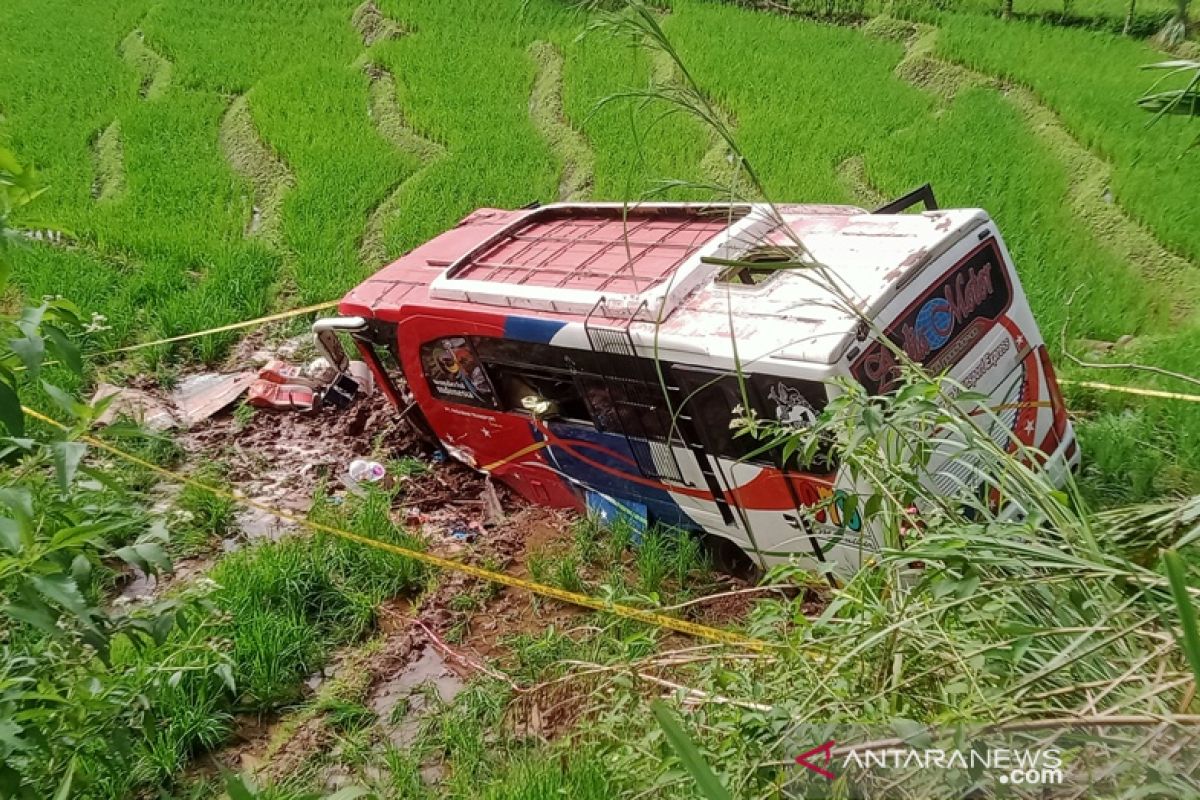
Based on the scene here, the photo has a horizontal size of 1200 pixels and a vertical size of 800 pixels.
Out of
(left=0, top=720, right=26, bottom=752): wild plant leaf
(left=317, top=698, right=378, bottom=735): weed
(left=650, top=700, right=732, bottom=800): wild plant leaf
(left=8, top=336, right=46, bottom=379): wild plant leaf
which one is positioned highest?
(left=8, top=336, right=46, bottom=379): wild plant leaf

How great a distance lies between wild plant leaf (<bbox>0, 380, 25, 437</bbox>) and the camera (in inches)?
70.4

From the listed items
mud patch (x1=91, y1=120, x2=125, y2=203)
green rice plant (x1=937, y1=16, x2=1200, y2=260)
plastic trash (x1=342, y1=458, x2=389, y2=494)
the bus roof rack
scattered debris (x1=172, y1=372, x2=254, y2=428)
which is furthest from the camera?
mud patch (x1=91, y1=120, x2=125, y2=203)

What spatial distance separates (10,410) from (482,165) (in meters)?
7.20

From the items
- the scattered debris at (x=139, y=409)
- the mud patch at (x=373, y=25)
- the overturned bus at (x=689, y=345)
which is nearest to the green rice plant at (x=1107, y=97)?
the overturned bus at (x=689, y=345)

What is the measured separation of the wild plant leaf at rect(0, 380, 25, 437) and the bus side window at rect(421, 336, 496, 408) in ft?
11.1

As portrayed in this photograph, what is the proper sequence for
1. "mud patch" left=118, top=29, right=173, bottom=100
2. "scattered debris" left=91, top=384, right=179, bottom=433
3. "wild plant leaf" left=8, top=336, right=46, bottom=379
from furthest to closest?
"mud patch" left=118, top=29, right=173, bottom=100 → "scattered debris" left=91, top=384, right=179, bottom=433 → "wild plant leaf" left=8, top=336, right=46, bottom=379

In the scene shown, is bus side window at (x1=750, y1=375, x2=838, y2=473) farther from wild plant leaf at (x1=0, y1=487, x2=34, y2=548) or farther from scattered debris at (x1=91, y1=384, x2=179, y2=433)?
scattered debris at (x1=91, y1=384, x2=179, y2=433)

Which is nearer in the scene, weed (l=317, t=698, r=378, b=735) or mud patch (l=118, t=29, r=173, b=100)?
weed (l=317, t=698, r=378, b=735)

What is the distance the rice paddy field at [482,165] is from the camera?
466cm

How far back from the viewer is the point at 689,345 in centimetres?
406

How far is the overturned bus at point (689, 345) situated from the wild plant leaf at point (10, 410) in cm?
191

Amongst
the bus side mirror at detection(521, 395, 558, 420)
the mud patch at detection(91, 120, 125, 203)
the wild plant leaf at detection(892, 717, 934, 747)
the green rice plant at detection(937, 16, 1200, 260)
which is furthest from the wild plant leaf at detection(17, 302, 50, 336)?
the mud patch at detection(91, 120, 125, 203)

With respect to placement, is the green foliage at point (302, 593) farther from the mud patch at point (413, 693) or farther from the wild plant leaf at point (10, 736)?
the wild plant leaf at point (10, 736)

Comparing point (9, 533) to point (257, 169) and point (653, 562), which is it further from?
point (257, 169)
